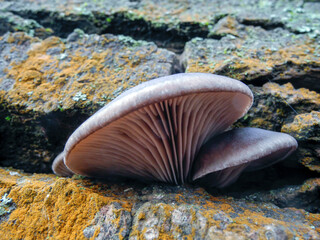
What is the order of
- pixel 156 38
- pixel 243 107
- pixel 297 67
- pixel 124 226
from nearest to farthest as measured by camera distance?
pixel 124 226 → pixel 243 107 → pixel 297 67 → pixel 156 38

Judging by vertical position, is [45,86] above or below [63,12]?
below

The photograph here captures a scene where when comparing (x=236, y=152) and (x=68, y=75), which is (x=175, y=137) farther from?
(x=68, y=75)

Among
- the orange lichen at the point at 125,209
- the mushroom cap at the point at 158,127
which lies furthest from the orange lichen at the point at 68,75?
Answer: the orange lichen at the point at 125,209

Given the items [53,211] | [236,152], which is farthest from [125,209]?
[236,152]

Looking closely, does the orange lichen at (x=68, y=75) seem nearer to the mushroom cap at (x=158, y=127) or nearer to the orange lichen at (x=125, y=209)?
the mushroom cap at (x=158, y=127)

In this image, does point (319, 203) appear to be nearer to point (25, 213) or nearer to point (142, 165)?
point (142, 165)

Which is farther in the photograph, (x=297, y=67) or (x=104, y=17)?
(x=104, y=17)

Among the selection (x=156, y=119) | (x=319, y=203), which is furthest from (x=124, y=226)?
(x=319, y=203)
